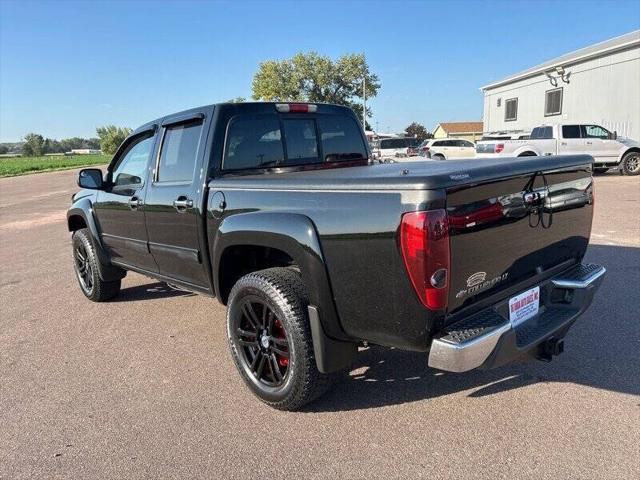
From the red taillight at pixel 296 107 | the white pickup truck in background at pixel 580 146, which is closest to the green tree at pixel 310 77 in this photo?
the white pickup truck in background at pixel 580 146

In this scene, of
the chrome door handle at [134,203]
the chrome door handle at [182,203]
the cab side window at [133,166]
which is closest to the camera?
the chrome door handle at [182,203]

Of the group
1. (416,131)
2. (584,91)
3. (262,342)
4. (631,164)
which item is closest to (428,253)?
(262,342)

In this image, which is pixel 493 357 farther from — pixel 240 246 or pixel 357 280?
pixel 240 246

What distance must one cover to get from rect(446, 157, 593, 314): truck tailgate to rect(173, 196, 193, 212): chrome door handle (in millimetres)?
2064

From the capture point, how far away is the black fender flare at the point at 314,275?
279 centimetres

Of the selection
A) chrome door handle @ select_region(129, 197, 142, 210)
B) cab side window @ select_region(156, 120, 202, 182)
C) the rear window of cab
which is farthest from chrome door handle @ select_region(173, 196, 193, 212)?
chrome door handle @ select_region(129, 197, 142, 210)

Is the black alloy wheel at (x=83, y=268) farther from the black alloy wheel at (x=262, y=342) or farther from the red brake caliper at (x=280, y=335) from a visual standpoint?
the red brake caliper at (x=280, y=335)

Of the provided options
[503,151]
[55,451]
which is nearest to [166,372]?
[55,451]

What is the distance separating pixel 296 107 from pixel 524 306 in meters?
2.41

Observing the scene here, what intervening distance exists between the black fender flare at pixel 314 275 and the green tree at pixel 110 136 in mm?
124038

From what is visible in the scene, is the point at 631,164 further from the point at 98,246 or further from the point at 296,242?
the point at 296,242

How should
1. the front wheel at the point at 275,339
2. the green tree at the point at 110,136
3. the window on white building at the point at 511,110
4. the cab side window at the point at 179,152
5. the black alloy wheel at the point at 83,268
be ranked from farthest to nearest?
the green tree at the point at 110,136 < the window on white building at the point at 511,110 < the black alloy wheel at the point at 83,268 < the cab side window at the point at 179,152 < the front wheel at the point at 275,339

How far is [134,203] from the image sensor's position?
14.9 feet

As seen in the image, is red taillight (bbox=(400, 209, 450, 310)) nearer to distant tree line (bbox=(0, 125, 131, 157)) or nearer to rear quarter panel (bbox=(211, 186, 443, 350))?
Result: rear quarter panel (bbox=(211, 186, 443, 350))
